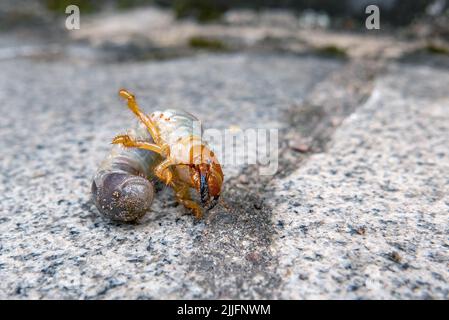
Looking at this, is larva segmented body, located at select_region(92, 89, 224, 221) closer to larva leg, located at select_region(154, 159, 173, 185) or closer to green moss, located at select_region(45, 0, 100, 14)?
larva leg, located at select_region(154, 159, 173, 185)

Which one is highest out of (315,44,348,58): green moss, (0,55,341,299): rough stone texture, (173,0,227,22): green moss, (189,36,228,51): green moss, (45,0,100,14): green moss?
(45,0,100,14): green moss

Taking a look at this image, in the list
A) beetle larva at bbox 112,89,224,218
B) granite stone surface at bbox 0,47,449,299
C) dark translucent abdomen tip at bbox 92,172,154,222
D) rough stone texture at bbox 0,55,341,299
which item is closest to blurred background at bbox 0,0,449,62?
rough stone texture at bbox 0,55,341,299

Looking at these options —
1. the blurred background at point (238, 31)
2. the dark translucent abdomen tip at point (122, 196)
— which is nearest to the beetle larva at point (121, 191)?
the dark translucent abdomen tip at point (122, 196)

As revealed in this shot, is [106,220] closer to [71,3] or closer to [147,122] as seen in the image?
[147,122]

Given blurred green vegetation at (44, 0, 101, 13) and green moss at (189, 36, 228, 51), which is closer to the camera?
green moss at (189, 36, 228, 51)

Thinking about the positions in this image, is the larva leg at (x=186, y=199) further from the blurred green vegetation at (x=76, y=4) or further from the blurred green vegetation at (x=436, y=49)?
the blurred green vegetation at (x=76, y=4)

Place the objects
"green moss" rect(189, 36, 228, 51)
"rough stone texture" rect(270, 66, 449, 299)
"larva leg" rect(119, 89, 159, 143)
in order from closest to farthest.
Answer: "rough stone texture" rect(270, 66, 449, 299)
"larva leg" rect(119, 89, 159, 143)
"green moss" rect(189, 36, 228, 51)

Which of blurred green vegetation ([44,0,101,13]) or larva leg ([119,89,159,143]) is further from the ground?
blurred green vegetation ([44,0,101,13])
